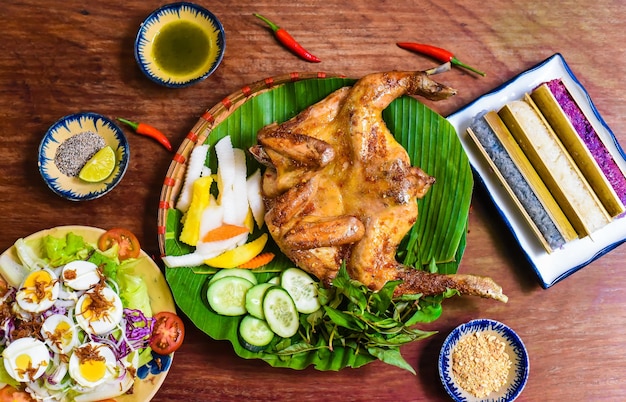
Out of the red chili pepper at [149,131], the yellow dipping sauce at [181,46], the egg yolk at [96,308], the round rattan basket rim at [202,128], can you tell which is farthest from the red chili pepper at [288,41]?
the egg yolk at [96,308]

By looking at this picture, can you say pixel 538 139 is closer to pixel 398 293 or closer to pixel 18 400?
pixel 398 293

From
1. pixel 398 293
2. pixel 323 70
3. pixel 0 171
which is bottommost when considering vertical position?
pixel 398 293

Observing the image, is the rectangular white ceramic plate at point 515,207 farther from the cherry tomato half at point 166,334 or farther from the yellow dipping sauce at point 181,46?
the cherry tomato half at point 166,334

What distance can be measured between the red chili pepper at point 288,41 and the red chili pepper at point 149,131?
102 cm

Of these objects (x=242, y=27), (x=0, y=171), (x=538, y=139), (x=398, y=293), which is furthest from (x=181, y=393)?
(x=538, y=139)

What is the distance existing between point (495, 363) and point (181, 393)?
2034mm

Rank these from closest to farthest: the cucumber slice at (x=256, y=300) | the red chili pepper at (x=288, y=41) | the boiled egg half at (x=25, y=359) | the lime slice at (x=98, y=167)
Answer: the boiled egg half at (x=25, y=359) → the cucumber slice at (x=256, y=300) → the lime slice at (x=98, y=167) → the red chili pepper at (x=288, y=41)

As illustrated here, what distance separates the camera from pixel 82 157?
3703 millimetres

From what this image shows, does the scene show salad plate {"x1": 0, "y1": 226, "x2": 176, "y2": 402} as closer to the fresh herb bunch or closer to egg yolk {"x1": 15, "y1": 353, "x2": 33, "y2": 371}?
egg yolk {"x1": 15, "y1": 353, "x2": 33, "y2": 371}

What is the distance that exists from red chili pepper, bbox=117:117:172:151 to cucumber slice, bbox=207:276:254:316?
3.26ft

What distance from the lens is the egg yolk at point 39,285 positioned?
3410mm

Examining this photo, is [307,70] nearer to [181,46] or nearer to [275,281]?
[181,46]

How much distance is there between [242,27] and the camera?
4.03 metres

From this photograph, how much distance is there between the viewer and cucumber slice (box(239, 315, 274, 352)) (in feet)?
11.6
